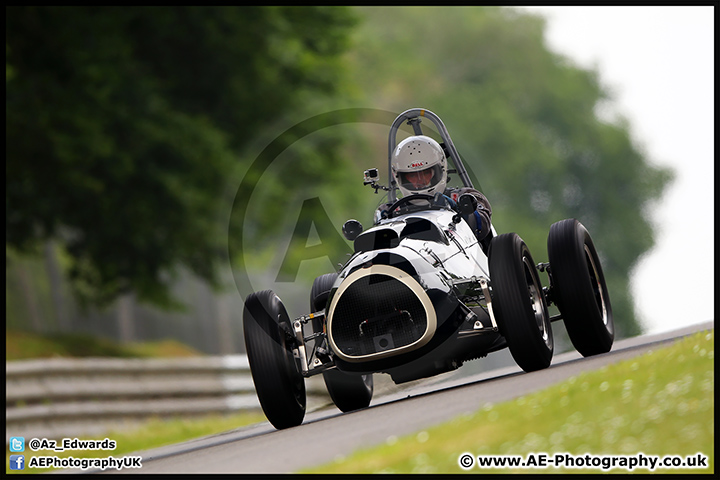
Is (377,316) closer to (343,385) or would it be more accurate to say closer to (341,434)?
(341,434)

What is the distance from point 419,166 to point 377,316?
8.82 ft

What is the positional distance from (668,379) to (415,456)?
215cm

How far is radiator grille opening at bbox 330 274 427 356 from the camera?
8.56 meters

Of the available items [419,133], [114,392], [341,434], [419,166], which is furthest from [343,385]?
[114,392]

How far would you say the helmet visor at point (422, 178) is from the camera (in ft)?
35.8

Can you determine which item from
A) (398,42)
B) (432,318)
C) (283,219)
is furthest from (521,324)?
(398,42)

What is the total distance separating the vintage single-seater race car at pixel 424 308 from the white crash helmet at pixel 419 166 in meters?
0.28

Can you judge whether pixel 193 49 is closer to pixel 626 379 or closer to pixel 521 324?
pixel 521 324

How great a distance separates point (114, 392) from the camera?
1677cm

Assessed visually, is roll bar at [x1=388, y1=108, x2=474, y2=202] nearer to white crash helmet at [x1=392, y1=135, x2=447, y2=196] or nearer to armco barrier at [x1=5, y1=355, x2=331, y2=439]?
white crash helmet at [x1=392, y1=135, x2=447, y2=196]

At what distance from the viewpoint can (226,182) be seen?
22.5 meters

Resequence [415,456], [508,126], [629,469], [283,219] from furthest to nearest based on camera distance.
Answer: [508,126], [283,219], [415,456], [629,469]
